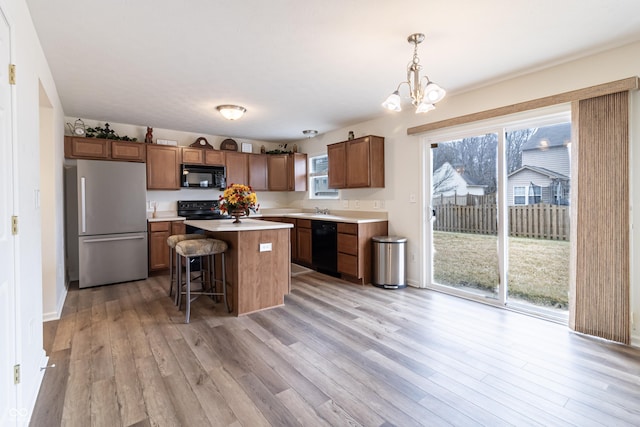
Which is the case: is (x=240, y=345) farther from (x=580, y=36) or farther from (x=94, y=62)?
(x=580, y=36)

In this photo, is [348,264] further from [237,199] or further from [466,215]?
[237,199]

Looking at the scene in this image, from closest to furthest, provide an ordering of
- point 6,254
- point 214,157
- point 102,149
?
point 6,254 → point 102,149 → point 214,157

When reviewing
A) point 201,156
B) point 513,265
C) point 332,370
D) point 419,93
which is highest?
point 201,156

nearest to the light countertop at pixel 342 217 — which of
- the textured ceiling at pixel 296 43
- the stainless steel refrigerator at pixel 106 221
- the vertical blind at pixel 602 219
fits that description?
the stainless steel refrigerator at pixel 106 221

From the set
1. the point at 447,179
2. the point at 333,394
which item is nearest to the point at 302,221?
the point at 447,179

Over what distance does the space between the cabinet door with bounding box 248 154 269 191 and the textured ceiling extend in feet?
7.08

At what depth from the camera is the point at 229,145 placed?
5801 mm

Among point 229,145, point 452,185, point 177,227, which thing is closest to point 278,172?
point 229,145

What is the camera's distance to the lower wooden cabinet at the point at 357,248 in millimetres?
4203

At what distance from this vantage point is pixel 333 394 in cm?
187

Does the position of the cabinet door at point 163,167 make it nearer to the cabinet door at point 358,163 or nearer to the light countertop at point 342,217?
the light countertop at point 342,217

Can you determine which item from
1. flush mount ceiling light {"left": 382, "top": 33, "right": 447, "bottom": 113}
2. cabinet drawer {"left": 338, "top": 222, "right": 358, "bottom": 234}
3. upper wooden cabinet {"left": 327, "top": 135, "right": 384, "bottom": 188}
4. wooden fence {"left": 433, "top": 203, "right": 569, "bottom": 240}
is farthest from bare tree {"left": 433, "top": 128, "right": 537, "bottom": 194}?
flush mount ceiling light {"left": 382, "top": 33, "right": 447, "bottom": 113}

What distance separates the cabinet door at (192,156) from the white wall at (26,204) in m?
2.89

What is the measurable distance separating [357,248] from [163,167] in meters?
3.38
